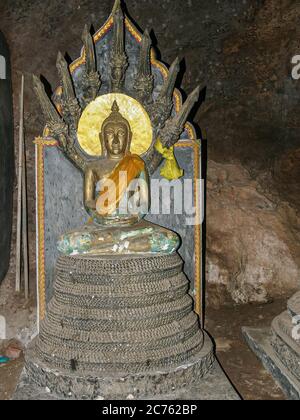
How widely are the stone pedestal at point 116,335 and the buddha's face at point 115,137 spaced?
3.38ft

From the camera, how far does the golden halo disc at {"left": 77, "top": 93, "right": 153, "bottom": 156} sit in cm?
388

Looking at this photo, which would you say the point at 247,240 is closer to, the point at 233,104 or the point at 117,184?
the point at 233,104

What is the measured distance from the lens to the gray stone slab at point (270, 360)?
3.07 meters

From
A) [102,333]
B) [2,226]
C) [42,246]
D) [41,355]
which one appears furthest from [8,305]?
[102,333]

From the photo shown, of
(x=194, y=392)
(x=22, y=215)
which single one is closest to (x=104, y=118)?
(x=22, y=215)

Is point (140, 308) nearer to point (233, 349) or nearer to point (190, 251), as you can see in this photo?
point (190, 251)

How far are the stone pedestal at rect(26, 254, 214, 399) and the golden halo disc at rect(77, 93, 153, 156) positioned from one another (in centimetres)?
116

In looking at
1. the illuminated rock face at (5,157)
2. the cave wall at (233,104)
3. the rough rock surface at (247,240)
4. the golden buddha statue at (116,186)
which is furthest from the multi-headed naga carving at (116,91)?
the rough rock surface at (247,240)

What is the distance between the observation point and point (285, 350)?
10.8ft

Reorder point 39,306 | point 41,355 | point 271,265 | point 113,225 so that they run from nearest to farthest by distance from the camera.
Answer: point 41,355, point 113,225, point 39,306, point 271,265

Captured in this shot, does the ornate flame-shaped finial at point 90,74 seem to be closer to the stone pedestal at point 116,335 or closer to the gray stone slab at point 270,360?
the stone pedestal at point 116,335

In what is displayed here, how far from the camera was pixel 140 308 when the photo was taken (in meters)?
3.02

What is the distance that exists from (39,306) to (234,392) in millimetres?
1880

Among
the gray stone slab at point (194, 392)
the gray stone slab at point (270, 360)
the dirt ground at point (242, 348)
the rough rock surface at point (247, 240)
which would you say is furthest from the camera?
the rough rock surface at point (247, 240)
